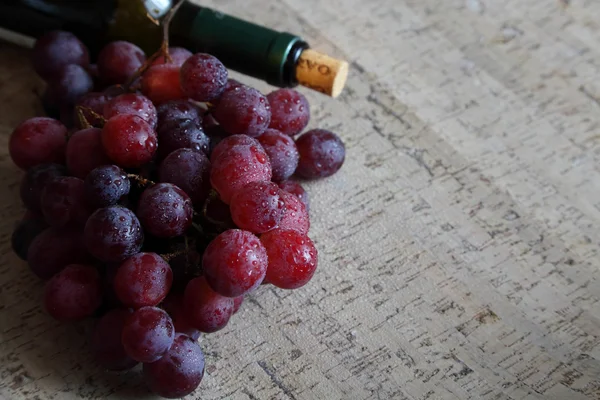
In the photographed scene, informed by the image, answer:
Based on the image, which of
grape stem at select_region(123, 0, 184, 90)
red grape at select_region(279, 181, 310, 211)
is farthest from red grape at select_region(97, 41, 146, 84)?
red grape at select_region(279, 181, 310, 211)

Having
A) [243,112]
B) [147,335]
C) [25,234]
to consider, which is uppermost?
[243,112]

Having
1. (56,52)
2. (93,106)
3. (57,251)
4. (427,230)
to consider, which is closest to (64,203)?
(57,251)

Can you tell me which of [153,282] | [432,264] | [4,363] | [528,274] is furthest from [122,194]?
[528,274]

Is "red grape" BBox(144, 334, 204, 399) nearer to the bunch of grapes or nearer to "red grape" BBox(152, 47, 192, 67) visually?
the bunch of grapes

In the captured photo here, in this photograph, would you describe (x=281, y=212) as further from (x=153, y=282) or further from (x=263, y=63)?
(x=263, y=63)

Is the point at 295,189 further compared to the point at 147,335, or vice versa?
the point at 295,189

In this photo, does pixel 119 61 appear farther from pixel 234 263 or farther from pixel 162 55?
pixel 234 263
